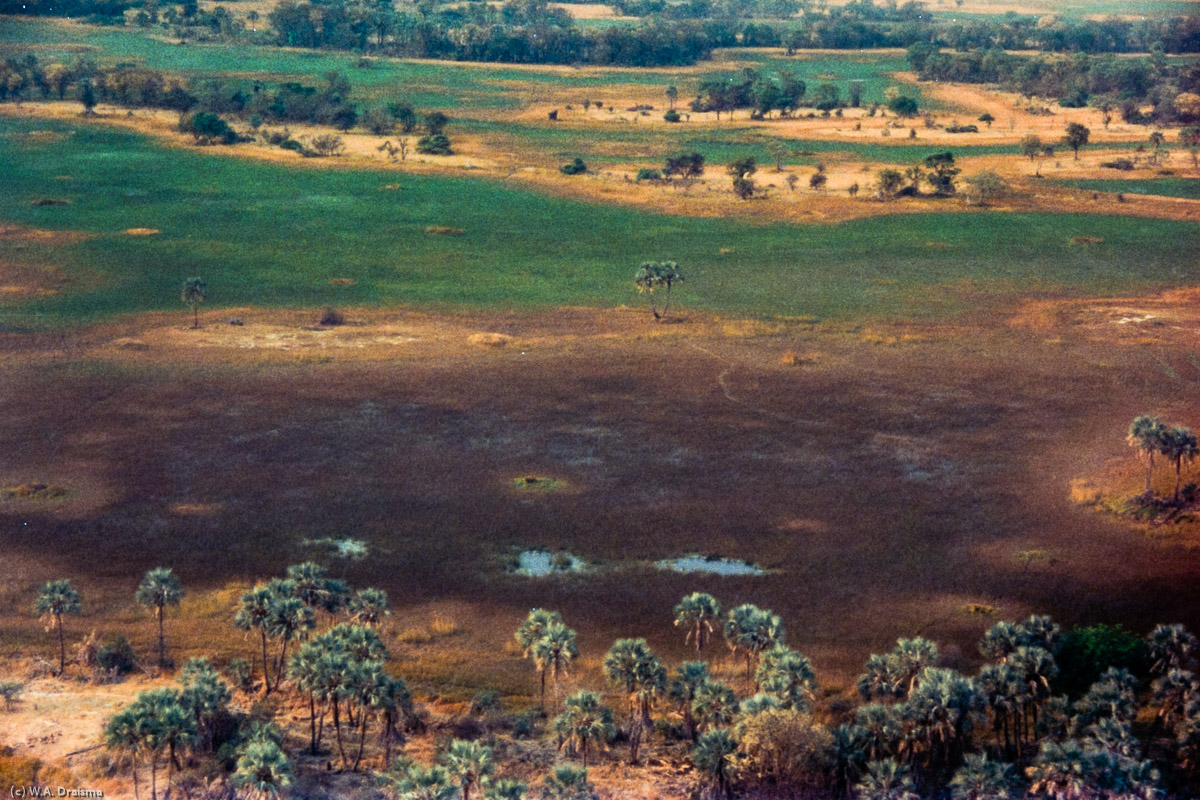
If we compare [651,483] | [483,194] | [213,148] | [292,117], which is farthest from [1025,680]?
[292,117]

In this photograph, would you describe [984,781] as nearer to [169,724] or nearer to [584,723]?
[584,723]

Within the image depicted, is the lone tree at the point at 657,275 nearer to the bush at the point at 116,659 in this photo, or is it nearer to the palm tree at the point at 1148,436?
the palm tree at the point at 1148,436

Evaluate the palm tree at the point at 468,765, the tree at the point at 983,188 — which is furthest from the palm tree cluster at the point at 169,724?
the tree at the point at 983,188

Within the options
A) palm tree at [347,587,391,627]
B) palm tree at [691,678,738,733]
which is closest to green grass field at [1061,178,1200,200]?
palm tree at [691,678,738,733]

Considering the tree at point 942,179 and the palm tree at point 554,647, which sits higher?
the tree at point 942,179

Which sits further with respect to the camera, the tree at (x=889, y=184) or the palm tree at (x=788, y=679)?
the tree at (x=889, y=184)

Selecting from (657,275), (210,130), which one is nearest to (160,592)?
(657,275)

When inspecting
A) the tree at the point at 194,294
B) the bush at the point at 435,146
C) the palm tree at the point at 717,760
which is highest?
the bush at the point at 435,146

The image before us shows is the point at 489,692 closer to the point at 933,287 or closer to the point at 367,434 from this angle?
the point at 367,434
